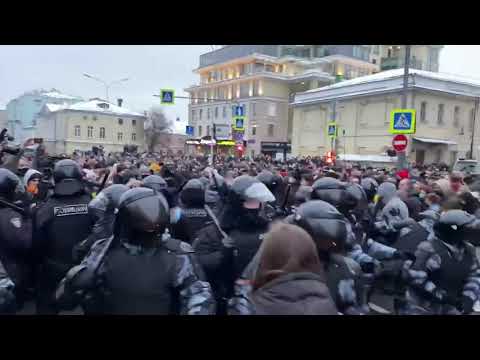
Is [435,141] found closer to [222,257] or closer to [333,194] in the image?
[333,194]

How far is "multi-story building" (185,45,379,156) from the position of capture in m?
52.4

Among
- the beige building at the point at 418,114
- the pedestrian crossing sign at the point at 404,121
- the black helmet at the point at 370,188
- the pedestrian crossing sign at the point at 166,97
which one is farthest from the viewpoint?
the beige building at the point at 418,114

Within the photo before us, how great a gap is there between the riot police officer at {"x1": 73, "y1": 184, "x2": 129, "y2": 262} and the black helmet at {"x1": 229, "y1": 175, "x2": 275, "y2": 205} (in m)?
1.15

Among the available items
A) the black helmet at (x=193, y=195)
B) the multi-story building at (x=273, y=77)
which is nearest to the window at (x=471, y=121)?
the multi-story building at (x=273, y=77)

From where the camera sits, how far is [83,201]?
13.5ft

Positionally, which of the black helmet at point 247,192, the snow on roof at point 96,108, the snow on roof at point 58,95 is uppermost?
the snow on roof at point 58,95

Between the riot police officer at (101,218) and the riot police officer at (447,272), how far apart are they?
2592 mm

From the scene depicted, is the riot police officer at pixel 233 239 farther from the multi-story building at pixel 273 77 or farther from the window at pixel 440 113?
the multi-story building at pixel 273 77

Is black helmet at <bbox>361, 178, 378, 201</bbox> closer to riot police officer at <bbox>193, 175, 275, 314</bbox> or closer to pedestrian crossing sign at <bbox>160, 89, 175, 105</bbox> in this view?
riot police officer at <bbox>193, 175, 275, 314</bbox>

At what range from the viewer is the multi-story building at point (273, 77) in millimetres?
52438
